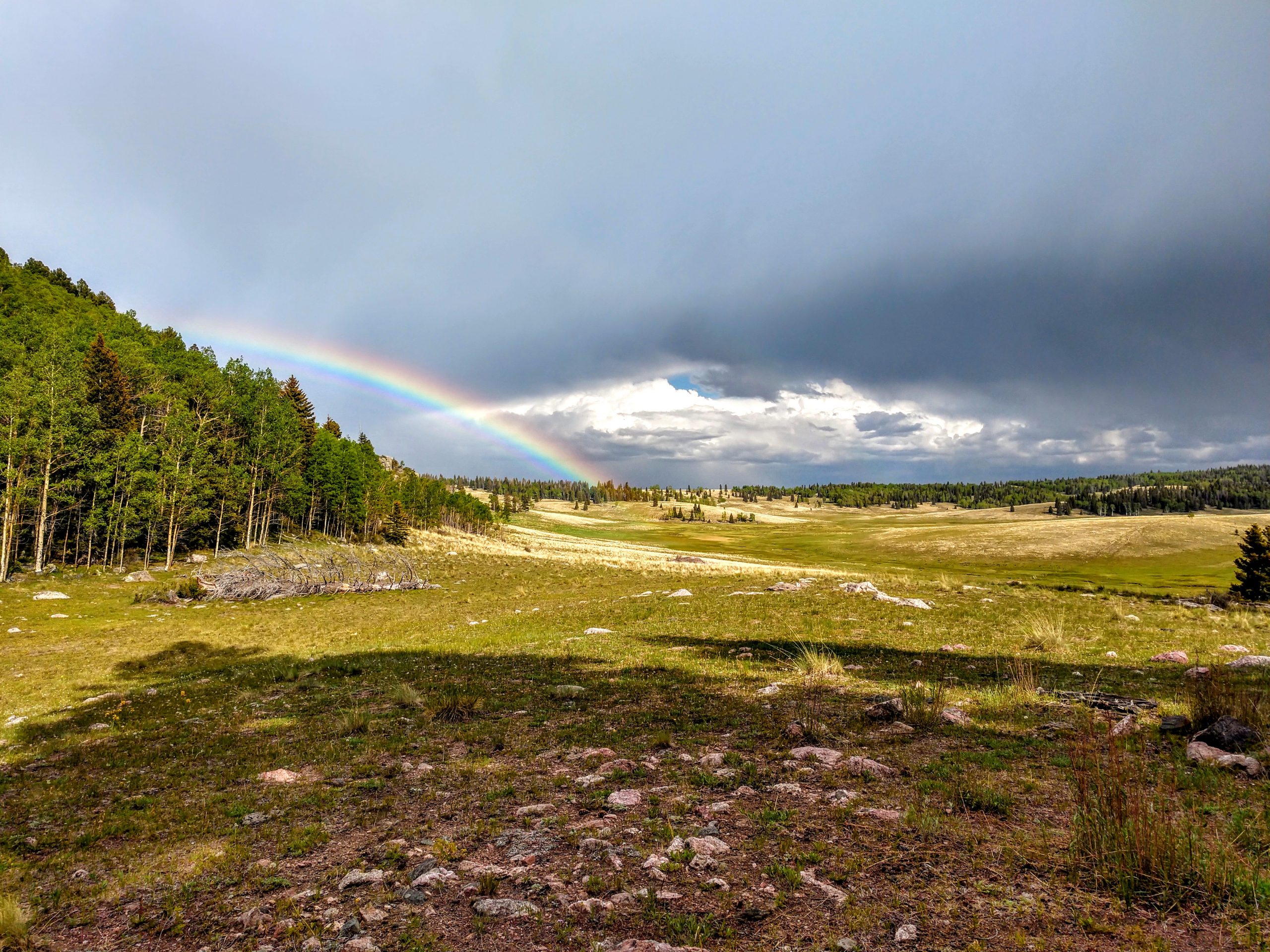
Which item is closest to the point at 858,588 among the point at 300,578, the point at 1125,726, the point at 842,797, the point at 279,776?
the point at 1125,726

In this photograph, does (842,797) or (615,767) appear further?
(615,767)

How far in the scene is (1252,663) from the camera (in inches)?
534

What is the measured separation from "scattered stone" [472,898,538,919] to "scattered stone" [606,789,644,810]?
7.01ft

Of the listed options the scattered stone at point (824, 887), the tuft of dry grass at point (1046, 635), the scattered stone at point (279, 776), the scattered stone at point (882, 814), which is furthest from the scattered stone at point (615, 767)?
the tuft of dry grass at point (1046, 635)

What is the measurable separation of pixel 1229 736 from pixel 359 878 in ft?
38.5

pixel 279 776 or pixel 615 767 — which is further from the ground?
pixel 615 767

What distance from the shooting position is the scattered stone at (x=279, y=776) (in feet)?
30.5

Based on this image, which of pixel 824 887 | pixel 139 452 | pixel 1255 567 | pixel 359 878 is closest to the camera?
pixel 824 887

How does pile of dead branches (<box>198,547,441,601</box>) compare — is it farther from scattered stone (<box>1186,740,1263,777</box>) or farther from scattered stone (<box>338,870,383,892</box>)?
scattered stone (<box>1186,740,1263,777</box>)

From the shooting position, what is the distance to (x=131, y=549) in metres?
53.8

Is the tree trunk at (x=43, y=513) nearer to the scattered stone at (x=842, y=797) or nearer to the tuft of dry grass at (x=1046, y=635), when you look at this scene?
the scattered stone at (x=842, y=797)

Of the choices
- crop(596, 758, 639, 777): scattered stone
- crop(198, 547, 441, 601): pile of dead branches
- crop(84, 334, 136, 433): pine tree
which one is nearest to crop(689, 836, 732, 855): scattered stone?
crop(596, 758, 639, 777): scattered stone

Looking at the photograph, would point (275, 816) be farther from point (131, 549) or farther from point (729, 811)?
point (131, 549)

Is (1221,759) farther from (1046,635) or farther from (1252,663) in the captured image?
(1046,635)
